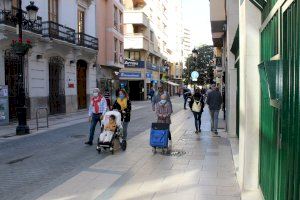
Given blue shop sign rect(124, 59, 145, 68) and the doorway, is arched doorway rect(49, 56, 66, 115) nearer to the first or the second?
blue shop sign rect(124, 59, 145, 68)

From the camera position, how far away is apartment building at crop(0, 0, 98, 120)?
2130 cm

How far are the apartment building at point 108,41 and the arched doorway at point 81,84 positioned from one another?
116 inches

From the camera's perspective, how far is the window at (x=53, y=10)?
26.1 metres

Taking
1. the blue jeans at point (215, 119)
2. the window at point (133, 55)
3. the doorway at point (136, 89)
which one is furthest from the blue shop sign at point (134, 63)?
the blue jeans at point (215, 119)

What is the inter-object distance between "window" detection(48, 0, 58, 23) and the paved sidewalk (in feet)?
55.3

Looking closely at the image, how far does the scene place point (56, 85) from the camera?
2706cm

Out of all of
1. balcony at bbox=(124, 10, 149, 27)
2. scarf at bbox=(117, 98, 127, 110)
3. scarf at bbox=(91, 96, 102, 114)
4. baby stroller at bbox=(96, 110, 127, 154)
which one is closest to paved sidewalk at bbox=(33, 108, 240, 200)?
baby stroller at bbox=(96, 110, 127, 154)

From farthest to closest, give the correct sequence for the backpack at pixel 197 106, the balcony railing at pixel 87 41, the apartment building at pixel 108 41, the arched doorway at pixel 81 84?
the apartment building at pixel 108 41 → the arched doorway at pixel 81 84 → the balcony railing at pixel 87 41 → the backpack at pixel 197 106

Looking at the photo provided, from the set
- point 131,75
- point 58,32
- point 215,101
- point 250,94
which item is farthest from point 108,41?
point 250,94

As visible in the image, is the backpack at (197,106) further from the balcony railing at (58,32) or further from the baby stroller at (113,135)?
the balcony railing at (58,32)

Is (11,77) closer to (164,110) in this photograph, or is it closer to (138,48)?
(164,110)

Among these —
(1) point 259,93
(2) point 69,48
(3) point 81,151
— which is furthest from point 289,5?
(2) point 69,48

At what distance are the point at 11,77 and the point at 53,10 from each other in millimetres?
6913

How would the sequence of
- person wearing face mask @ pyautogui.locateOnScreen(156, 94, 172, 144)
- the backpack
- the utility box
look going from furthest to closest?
the utility box < the backpack < person wearing face mask @ pyautogui.locateOnScreen(156, 94, 172, 144)
